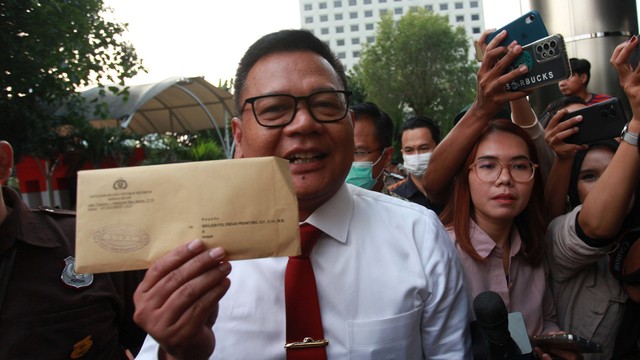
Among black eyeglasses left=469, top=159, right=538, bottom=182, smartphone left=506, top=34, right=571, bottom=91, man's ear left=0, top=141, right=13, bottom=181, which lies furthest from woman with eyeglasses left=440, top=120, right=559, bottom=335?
Answer: man's ear left=0, top=141, right=13, bottom=181

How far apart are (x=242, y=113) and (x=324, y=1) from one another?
104 metres

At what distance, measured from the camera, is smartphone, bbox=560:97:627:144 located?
2037mm

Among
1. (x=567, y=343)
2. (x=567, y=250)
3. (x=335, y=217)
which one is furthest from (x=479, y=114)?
(x=567, y=343)

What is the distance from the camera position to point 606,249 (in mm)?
1918

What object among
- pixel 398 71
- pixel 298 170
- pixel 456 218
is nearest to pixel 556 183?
pixel 456 218

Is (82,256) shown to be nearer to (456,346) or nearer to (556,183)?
(456,346)

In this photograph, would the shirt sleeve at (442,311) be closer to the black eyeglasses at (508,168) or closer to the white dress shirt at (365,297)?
the white dress shirt at (365,297)

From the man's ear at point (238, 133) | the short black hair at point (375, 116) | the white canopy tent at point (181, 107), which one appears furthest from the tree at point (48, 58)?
the white canopy tent at point (181, 107)

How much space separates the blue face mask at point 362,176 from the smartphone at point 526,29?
1.49 m

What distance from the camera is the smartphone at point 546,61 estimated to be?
175 cm

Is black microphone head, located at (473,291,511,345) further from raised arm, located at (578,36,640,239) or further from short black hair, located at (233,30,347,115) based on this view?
short black hair, located at (233,30,347,115)

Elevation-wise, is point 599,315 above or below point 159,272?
below

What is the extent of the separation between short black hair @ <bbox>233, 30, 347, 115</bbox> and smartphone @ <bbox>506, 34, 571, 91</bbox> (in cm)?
65

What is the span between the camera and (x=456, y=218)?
2.15 meters
